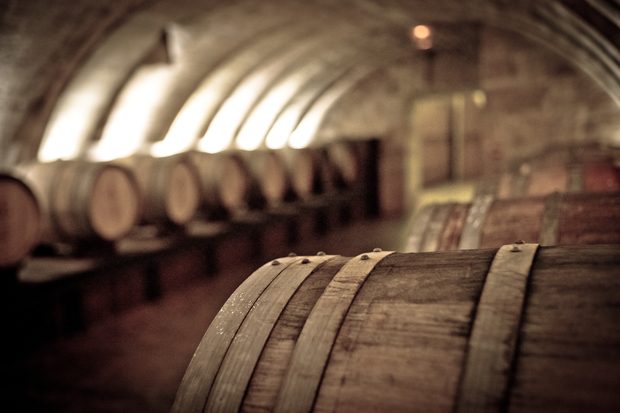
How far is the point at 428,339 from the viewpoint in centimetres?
124

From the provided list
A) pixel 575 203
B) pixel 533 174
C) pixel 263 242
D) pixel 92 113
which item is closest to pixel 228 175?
pixel 263 242

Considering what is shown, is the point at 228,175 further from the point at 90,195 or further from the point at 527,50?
the point at 527,50

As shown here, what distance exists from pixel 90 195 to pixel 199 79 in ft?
13.8

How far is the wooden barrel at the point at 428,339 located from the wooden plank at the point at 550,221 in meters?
1.11

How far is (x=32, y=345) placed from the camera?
16.7 ft

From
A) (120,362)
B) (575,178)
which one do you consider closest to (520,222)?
(575,178)

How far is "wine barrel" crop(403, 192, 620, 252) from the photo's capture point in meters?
2.47

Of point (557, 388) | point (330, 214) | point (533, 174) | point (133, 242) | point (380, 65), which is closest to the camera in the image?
point (557, 388)

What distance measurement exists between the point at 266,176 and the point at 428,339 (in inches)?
287

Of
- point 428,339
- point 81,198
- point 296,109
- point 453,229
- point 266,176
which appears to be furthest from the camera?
point 296,109

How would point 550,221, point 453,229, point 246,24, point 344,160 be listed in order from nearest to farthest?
point 550,221
point 453,229
point 246,24
point 344,160

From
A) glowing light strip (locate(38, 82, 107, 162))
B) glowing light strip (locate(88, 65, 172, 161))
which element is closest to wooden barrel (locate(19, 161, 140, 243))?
glowing light strip (locate(38, 82, 107, 162))

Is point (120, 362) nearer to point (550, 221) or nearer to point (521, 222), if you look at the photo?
point (521, 222)

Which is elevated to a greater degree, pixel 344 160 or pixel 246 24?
pixel 246 24
